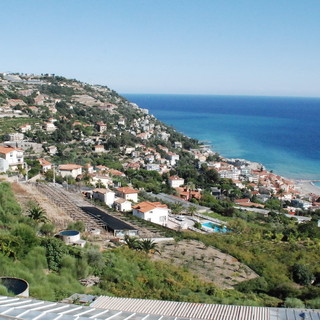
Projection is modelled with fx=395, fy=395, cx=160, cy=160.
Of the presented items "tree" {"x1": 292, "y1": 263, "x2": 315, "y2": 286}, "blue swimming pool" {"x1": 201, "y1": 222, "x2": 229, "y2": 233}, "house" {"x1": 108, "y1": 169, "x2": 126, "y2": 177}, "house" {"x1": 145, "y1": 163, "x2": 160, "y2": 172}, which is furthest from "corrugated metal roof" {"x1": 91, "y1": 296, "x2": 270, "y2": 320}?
"house" {"x1": 145, "y1": 163, "x2": 160, "y2": 172}

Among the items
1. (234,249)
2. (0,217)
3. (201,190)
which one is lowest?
(201,190)

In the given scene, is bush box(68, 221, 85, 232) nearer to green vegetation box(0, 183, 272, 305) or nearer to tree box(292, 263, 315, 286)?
green vegetation box(0, 183, 272, 305)

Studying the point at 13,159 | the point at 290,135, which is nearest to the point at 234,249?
the point at 13,159

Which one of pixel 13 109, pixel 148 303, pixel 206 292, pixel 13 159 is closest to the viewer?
pixel 148 303

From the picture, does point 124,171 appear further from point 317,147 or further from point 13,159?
point 317,147

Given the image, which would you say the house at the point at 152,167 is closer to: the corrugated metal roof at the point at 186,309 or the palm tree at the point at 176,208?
the palm tree at the point at 176,208

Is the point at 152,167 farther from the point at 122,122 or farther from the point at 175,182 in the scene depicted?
the point at 122,122

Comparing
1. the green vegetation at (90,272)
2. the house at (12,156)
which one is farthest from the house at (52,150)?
the green vegetation at (90,272)
